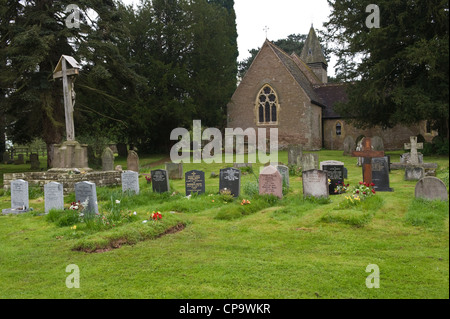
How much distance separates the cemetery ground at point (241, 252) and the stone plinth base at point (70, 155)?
185 inches

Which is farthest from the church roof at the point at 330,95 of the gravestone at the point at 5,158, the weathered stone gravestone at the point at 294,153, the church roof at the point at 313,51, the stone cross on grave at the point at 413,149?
the gravestone at the point at 5,158

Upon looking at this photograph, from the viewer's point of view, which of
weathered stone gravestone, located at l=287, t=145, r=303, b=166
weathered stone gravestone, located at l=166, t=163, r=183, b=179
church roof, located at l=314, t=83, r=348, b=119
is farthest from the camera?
church roof, located at l=314, t=83, r=348, b=119

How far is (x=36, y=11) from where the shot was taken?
20.3 metres

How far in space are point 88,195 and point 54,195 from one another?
1.40 m

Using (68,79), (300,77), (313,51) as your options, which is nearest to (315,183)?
(68,79)

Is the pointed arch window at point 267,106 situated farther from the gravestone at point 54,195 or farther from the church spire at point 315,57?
the gravestone at point 54,195

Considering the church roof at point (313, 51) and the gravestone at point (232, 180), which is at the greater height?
the church roof at point (313, 51)

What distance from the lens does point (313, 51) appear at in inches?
1676

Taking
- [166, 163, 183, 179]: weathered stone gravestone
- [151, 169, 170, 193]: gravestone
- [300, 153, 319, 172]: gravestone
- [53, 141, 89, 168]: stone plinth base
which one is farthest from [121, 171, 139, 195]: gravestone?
[300, 153, 319, 172]: gravestone

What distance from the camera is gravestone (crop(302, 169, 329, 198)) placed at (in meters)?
9.95

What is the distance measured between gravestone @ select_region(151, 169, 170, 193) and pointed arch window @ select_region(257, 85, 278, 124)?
21711 millimetres

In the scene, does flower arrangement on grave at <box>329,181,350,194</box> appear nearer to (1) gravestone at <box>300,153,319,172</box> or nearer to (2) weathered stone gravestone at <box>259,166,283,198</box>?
(2) weathered stone gravestone at <box>259,166,283,198</box>

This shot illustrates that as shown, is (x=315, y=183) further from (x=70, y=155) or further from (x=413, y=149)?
(x=70, y=155)

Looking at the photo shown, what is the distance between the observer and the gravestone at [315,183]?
Answer: 9945 mm
